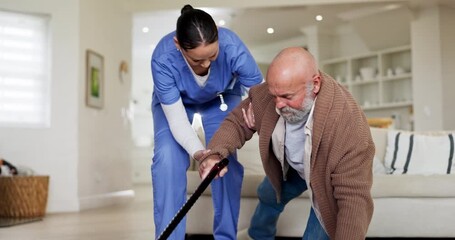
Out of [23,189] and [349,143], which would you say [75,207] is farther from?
[349,143]

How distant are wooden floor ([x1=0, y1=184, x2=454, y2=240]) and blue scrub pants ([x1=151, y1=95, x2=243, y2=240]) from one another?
846 millimetres

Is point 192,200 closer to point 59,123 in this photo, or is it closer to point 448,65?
point 59,123

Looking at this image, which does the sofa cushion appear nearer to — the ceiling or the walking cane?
the walking cane

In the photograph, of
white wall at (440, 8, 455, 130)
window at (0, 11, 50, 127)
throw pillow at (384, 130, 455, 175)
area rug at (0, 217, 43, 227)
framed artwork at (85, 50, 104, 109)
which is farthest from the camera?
white wall at (440, 8, 455, 130)

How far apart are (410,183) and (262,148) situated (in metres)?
1.46

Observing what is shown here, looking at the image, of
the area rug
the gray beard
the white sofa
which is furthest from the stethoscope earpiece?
the area rug

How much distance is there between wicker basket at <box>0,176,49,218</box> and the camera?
4.63m

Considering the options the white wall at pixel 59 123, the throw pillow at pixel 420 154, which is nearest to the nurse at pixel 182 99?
the throw pillow at pixel 420 154

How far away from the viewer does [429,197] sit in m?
2.99

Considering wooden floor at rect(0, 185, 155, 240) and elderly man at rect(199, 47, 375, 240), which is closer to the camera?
elderly man at rect(199, 47, 375, 240)

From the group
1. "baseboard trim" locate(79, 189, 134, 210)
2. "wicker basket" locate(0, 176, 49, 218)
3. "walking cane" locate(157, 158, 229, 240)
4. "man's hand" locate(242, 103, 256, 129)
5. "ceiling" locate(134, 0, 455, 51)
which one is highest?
"ceiling" locate(134, 0, 455, 51)

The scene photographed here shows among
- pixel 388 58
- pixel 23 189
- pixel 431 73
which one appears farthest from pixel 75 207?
pixel 388 58

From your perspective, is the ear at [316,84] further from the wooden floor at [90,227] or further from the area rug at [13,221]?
the area rug at [13,221]

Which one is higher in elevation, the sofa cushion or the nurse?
the nurse
